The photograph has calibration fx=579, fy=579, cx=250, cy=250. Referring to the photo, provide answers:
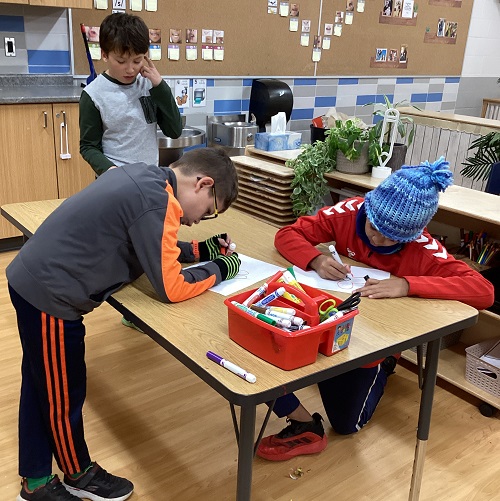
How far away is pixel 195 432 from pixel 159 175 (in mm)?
1016

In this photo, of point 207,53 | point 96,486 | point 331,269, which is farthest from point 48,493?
point 207,53

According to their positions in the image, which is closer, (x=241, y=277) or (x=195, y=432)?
(x=241, y=277)

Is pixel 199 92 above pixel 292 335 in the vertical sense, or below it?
above

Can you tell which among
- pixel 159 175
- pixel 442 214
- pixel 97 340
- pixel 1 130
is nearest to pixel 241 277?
pixel 159 175

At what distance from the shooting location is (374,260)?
182cm

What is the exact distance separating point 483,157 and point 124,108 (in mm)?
2114

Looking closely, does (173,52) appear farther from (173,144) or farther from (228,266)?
(228,266)

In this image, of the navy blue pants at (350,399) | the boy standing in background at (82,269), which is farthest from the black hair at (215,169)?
the navy blue pants at (350,399)

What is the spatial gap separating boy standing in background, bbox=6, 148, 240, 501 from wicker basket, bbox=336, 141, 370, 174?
1070mm

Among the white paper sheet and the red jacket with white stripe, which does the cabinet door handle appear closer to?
the red jacket with white stripe

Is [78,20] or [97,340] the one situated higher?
[78,20]

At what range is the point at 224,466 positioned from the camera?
189 centimetres

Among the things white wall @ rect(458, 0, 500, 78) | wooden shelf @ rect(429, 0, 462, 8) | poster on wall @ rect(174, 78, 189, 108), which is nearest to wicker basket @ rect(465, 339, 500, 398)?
poster on wall @ rect(174, 78, 189, 108)

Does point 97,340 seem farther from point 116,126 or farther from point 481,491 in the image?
point 481,491
